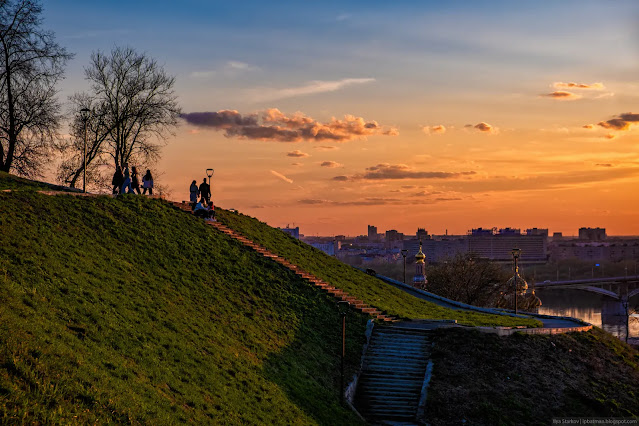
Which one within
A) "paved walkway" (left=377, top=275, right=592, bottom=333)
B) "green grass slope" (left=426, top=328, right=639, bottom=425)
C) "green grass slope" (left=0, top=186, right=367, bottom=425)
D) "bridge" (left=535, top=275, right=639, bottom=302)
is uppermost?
"green grass slope" (left=0, top=186, right=367, bottom=425)

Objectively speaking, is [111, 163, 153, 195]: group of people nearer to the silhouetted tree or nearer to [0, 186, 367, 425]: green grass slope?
[0, 186, 367, 425]: green grass slope

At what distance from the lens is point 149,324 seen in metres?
23.2

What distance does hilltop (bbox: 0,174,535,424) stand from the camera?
Result: 16359 mm

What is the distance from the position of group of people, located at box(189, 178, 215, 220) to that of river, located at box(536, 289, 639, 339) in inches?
3283

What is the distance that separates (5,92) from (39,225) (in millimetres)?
18436

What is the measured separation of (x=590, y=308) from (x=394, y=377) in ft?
445

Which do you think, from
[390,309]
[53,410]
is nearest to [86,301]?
[53,410]

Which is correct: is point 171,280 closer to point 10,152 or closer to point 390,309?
point 390,309

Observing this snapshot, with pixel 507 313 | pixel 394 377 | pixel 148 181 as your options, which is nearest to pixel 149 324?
pixel 394 377

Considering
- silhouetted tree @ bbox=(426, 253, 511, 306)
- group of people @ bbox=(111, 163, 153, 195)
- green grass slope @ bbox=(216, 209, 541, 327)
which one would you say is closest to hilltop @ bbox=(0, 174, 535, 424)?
green grass slope @ bbox=(216, 209, 541, 327)

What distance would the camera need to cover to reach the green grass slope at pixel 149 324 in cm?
1627

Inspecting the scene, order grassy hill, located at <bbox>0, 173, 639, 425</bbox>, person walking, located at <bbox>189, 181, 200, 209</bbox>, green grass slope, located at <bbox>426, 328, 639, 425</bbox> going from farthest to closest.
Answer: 1. person walking, located at <bbox>189, 181, 200, 209</bbox>
2. green grass slope, located at <bbox>426, 328, 639, 425</bbox>
3. grassy hill, located at <bbox>0, 173, 639, 425</bbox>

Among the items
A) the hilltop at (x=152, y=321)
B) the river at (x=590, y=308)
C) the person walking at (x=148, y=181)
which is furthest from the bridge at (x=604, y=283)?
the person walking at (x=148, y=181)

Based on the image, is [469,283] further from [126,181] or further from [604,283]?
[604,283]
